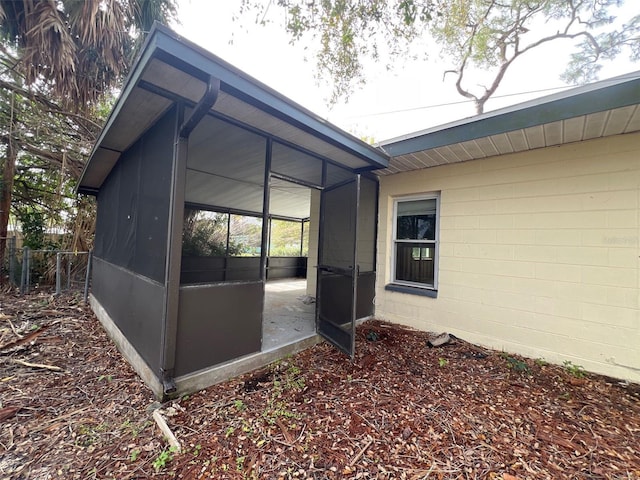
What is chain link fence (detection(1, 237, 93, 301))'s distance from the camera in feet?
20.6

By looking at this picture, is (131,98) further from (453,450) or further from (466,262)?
(466,262)

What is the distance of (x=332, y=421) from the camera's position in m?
2.10

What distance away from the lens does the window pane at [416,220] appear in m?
4.16

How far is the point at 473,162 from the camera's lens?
145 inches

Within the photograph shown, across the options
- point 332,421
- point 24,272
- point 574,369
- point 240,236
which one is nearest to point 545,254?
point 574,369

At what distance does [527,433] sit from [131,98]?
4.07 meters

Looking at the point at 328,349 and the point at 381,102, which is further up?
the point at 381,102

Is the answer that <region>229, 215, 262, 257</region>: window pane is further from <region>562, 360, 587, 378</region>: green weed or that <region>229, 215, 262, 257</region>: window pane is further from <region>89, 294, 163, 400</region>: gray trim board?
<region>562, 360, 587, 378</region>: green weed

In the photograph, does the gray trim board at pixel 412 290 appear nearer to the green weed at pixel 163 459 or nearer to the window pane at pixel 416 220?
the window pane at pixel 416 220

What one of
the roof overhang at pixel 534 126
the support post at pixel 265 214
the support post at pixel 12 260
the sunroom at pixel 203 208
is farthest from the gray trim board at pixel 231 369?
the support post at pixel 12 260

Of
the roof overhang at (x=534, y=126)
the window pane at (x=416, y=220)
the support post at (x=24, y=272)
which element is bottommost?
the support post at (x=24, y=272)

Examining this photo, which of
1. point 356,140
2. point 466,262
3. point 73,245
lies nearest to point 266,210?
point 356,140

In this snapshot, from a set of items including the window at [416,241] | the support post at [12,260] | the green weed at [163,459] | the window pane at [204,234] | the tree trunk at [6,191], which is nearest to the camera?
the green weed at [163,459]

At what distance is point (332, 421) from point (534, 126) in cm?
329
